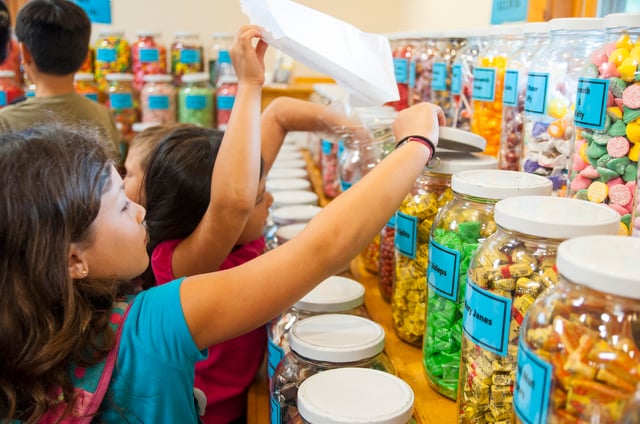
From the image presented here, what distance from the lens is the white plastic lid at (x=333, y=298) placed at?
959mm

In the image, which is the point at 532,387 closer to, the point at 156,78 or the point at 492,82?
the point at 492,82

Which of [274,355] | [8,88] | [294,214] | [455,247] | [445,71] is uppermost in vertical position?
[445,71]

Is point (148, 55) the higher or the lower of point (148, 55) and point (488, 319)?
the higher

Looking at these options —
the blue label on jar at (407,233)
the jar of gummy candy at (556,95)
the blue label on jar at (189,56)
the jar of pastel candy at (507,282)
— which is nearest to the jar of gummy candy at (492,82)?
the jar of gummy candy at (556,95)

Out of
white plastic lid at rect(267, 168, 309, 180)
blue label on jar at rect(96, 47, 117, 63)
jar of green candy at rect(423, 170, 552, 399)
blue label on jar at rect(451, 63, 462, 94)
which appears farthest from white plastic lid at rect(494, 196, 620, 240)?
blue label on jar at rect(96, 47, 117, 63)

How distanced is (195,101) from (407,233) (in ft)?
6.71

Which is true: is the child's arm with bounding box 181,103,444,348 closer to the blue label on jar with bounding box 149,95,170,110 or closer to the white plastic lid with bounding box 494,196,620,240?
the white plastic lid with bounding box 494,196,620,240

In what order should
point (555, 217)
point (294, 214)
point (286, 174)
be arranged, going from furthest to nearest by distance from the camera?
point (286, 174), point (294, 214), point (555, 217)

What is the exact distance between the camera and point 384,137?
4.32 ft

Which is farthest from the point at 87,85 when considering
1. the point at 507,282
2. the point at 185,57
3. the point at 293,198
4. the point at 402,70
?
the point at 507,282

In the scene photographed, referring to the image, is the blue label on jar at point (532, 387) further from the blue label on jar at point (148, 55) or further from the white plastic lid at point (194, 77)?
the blue label on jar at point (148, 55)

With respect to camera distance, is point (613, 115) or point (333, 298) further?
point (333, 298)

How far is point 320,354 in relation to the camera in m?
0.79

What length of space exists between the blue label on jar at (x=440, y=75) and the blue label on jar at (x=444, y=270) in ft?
2.09
